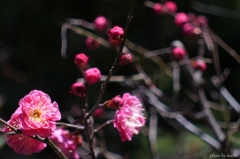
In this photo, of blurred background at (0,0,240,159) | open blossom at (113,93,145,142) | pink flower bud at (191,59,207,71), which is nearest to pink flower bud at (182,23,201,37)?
pink flower bud at (191,59,207,71)

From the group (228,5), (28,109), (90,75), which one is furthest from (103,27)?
(228,5)

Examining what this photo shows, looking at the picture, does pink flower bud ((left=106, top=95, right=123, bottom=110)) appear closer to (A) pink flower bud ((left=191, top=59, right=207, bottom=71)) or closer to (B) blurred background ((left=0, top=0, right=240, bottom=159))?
(A) pink flower bud ((left=191, top=59, right=207, bottom=71))

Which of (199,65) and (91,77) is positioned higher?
(91,77)

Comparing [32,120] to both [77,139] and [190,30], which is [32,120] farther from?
[190,30]

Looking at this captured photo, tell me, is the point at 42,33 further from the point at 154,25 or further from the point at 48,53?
the point at 154,25

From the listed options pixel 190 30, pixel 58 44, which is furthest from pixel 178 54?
pixel 58 44

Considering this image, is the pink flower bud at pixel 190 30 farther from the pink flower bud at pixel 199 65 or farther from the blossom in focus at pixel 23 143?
the blossom in focus at pixel 23 143
